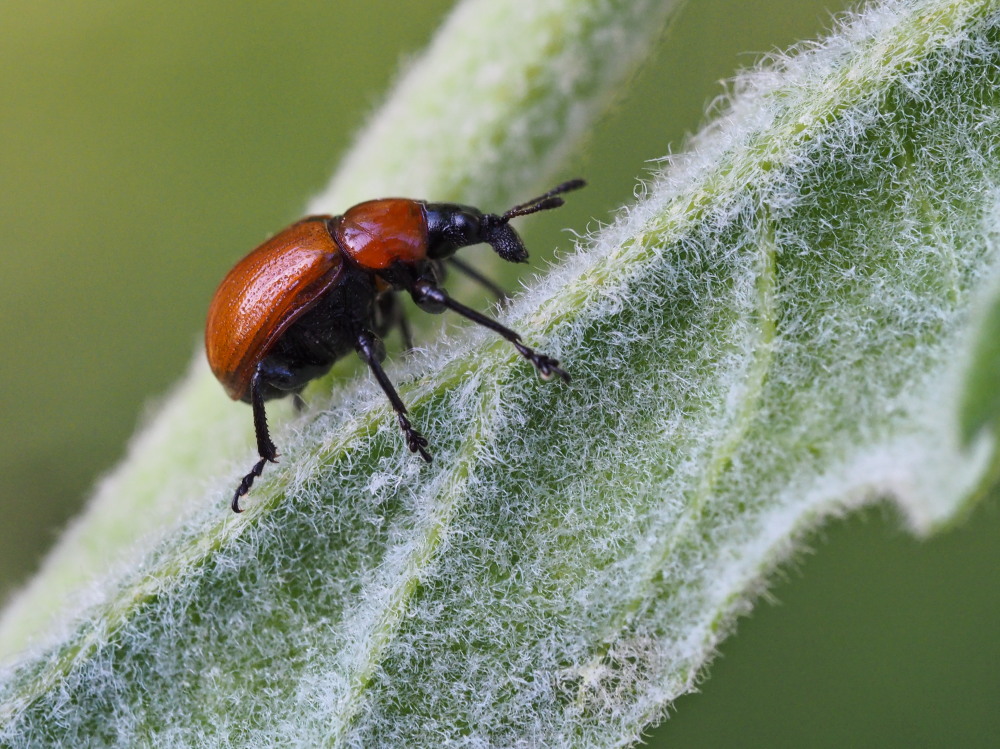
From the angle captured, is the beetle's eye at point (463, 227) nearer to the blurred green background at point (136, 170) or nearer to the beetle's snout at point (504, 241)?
the beetle's snout at point (504, 241)

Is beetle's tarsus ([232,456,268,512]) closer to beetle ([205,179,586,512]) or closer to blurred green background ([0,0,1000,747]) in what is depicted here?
beetle ([205,179,586,512])

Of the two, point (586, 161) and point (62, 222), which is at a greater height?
point (62, 222)

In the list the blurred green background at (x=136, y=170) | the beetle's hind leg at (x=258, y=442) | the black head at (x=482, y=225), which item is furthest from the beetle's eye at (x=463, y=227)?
→ the blurred green background at (x=136, y=170)

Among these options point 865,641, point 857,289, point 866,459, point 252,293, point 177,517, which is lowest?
point 865,641

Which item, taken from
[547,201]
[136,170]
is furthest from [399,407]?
[136,170]

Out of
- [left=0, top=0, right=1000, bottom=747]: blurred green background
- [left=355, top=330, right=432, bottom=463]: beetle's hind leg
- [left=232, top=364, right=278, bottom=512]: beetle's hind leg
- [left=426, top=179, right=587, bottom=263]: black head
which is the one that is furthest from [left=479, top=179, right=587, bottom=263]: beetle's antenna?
[left=0, top=0, right=1000, bottom=747]: blurred green background

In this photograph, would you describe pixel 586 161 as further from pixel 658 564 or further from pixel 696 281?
pixel 658 564

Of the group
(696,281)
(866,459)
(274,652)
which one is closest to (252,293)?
(274,652)

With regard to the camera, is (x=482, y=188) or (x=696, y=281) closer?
(x=696, y=281)
